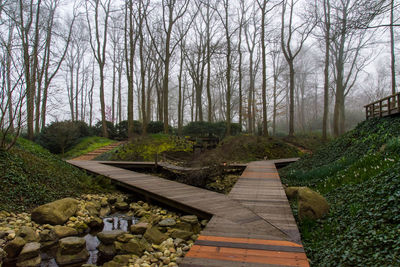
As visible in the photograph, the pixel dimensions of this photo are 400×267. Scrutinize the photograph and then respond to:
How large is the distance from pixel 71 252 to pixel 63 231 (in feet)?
2.85

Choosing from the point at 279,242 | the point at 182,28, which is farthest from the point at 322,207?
the point at 182,28

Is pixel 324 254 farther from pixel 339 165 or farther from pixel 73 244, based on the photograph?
pixel 339 165

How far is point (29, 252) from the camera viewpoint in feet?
10.8

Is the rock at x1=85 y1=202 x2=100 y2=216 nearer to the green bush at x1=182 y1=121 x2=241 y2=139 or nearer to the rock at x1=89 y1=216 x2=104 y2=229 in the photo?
the rock at x1=89 y1=216 x2=104 y2=229

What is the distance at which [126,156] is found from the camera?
13.1 meters

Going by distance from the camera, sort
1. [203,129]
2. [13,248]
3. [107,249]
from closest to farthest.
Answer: [13,248] → [107,249] → [203,129]

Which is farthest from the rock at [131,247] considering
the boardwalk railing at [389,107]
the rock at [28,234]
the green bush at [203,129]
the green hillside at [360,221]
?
the green bush at [203,129]

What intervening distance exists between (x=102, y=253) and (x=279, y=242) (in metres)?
2.60

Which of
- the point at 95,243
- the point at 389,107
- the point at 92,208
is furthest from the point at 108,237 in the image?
the point at 389,107

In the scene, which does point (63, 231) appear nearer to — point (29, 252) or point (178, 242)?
point (29, 252)

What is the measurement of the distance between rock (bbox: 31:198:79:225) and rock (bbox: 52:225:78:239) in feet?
1.00

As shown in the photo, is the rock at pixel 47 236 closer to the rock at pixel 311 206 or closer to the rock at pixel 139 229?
the rock at pixel 139 229

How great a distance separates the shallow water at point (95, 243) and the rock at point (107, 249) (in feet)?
0.22

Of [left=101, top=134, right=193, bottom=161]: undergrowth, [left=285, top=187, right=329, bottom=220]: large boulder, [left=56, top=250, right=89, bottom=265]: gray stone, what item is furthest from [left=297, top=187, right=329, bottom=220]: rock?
[left=101, top=134, right=193, bottom=161]: undergrowth
